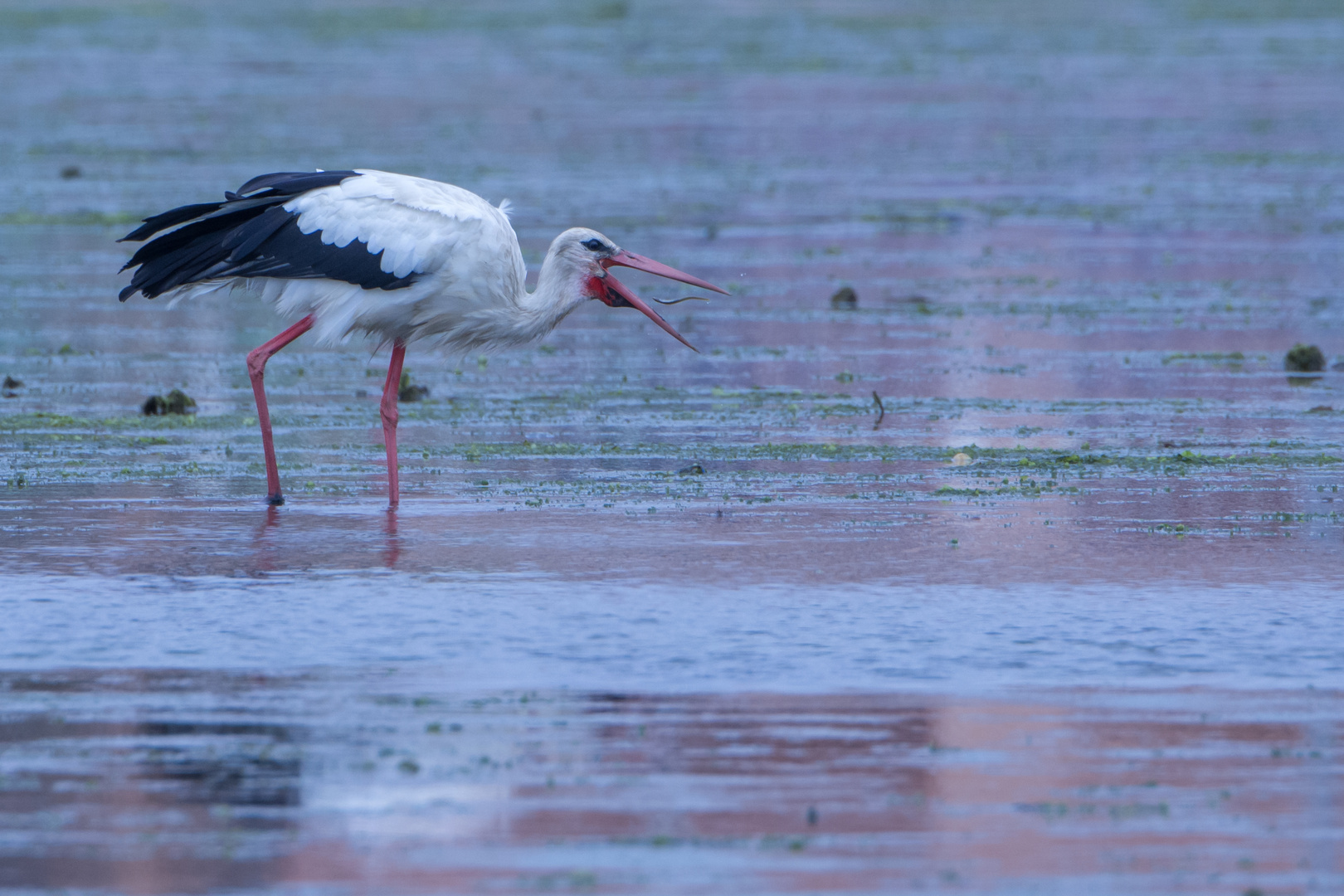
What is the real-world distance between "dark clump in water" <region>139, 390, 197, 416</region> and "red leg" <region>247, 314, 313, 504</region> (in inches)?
30.8

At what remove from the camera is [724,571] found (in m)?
7.27

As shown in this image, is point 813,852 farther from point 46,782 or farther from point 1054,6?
point 1054,6

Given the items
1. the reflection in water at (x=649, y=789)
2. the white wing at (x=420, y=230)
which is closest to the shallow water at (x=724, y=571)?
the reflection in water at (x=649, y=789)

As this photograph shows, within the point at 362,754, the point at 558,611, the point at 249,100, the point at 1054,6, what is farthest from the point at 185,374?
the point at 1054,6

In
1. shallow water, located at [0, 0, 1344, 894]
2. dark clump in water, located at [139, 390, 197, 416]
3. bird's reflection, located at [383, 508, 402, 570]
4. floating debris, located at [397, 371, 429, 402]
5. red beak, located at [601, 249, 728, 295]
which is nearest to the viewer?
shallow water, located at [0, 0, 1344, 894]

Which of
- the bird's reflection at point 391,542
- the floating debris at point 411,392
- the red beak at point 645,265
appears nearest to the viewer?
the bird's reflection at point 391,542

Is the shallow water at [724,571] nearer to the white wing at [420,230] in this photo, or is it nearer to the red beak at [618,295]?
the red beak at [618,295]

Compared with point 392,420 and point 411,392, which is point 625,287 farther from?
point 411,392

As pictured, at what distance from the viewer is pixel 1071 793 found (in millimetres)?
5180

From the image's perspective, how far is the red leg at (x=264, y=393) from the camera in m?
8.48

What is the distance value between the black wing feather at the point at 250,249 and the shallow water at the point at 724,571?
0.82m

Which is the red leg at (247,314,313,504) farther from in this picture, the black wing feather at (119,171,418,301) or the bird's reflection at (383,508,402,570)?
the bird's reflection at (383,508,402,570)

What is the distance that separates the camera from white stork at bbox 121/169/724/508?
8.95 m

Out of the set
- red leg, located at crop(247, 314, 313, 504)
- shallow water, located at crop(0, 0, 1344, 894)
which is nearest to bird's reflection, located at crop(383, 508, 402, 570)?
shallow water, located at crop(0, 0, 1344, 894)
